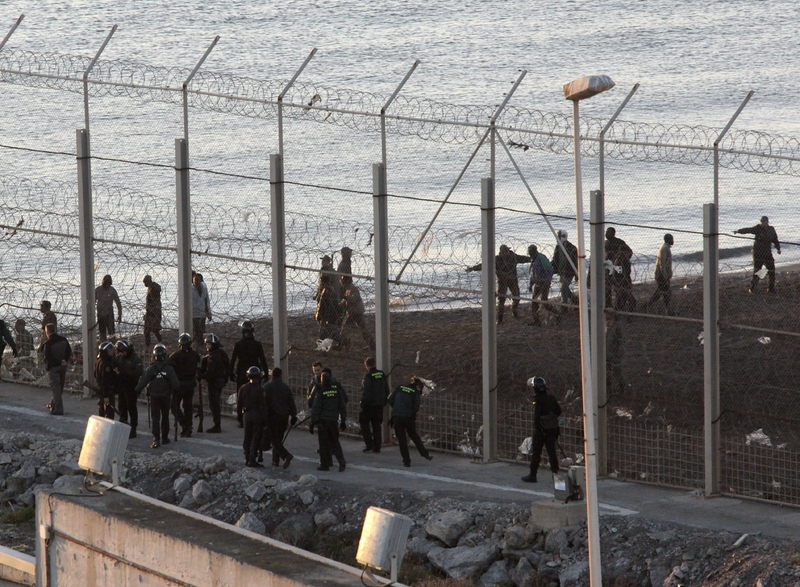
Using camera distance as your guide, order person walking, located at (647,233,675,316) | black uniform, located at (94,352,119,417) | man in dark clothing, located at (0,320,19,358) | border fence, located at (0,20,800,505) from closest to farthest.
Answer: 1. border fence, located at (0,20,800,505)
2. black uniform, located at (94,352,119,417)
3. person walking, located at (647,233,675,316)
4. man in dark clothing, located at (0,320,19,358)

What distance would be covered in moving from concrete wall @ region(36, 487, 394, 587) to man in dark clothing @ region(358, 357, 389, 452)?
6.07 metres

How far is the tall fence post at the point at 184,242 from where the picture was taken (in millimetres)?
21578

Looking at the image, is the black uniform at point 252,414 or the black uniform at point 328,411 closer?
the black uniform at point 328,411

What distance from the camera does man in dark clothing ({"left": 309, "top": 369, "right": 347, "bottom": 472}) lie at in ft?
60.7

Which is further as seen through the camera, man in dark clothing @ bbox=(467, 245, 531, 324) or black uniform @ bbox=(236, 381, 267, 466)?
man in dark clothing @ bbox=(467, 245, 531, 324)

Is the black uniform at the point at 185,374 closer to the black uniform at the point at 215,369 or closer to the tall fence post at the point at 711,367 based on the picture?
the black uniform at the point at 215,369

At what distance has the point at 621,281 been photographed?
766 inches

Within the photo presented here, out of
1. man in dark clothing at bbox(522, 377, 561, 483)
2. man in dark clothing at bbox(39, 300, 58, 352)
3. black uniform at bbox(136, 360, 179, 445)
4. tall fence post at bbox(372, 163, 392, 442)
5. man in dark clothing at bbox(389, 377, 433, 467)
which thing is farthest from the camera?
man in dark clothing at bbox(39, 300, 58, 352)

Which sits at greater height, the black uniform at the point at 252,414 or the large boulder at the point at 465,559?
the black uniform at the point at 252,414

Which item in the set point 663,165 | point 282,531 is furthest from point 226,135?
point 282,531

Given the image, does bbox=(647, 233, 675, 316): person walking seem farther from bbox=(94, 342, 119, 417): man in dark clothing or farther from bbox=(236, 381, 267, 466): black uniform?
bbox=(94, 342, 119, 417): man in dark clothing

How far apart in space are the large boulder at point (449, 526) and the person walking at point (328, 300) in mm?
4605

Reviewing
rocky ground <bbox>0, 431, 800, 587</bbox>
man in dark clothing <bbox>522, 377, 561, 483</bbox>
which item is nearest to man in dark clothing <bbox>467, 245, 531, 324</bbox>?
man in dark clothing <bbox>522, 377, 561, 483</bbox>

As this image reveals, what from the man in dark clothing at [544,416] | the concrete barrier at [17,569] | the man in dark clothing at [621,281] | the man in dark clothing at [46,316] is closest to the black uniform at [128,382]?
the man in dark clothing at [46,316]
